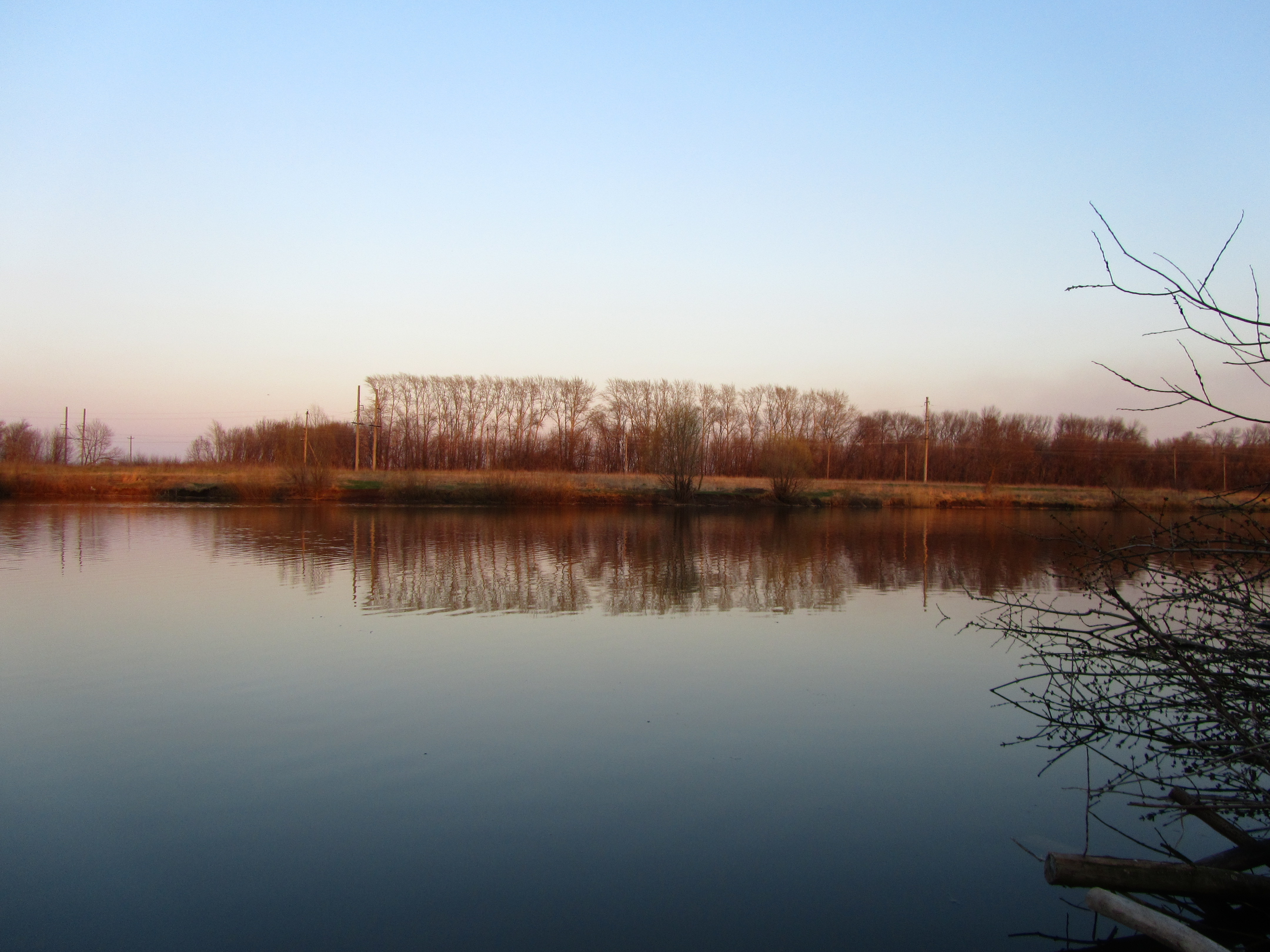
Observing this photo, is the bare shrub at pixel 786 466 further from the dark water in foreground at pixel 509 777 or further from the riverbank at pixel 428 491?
the dark water in foreground at pixel 509 777

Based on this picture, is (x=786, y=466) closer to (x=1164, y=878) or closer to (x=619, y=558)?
(x=619, y=558)

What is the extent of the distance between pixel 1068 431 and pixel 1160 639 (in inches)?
3281

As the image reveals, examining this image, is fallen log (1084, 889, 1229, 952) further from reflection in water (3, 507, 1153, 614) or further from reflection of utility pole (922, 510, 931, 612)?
reflection of utility pole (922, 510, 931, 612)

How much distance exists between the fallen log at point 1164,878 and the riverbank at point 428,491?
103 ft

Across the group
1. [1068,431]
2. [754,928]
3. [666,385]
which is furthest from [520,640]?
[1068,431]

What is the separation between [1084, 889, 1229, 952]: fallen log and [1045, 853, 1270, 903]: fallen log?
0.29 meters

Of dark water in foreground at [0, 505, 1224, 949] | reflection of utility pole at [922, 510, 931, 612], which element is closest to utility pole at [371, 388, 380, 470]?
reflection of utility pole at [922, 510, 931, 612]

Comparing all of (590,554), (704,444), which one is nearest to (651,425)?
(704,444)

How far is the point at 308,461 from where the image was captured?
3494 cm

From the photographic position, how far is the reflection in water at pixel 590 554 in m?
11.0

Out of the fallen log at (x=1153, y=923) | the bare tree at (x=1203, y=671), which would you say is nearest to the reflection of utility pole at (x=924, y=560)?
the bare tree at (x=1203, y=671)

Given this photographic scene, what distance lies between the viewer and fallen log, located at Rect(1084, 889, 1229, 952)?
102 inches

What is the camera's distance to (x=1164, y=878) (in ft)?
10.6

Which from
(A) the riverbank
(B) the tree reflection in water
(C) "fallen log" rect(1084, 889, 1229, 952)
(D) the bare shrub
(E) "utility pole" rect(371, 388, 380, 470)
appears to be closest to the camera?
(C) "fallen log" rect(1084, 889, 1229, 952)
